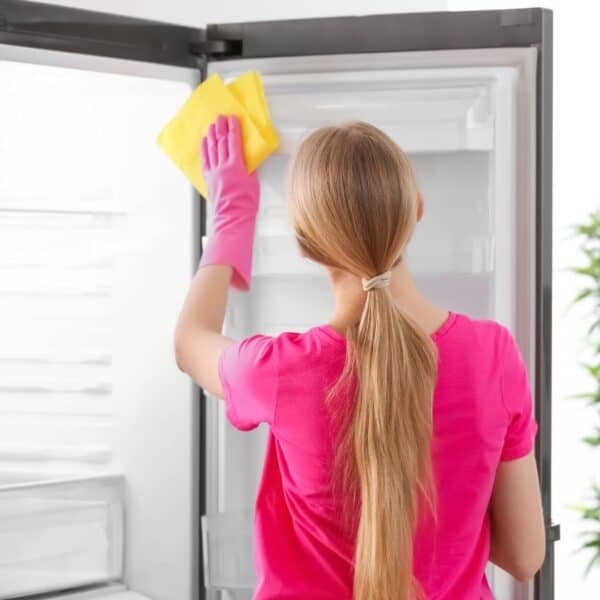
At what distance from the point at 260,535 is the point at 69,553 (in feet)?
1.96

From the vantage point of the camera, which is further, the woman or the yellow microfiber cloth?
the yellow microfiber cloth

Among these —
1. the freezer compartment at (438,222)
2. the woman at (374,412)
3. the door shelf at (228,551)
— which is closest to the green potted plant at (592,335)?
the freezer compartment at (438,222)

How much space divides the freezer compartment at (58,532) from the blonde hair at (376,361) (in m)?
0.70

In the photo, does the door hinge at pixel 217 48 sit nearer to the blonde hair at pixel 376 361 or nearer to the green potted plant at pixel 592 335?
the blonde hair at pixel 376 361

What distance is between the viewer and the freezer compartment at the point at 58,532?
69.7 inches

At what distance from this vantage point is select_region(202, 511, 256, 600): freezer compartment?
5.67 ft

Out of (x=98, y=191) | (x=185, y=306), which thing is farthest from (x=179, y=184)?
(x=185, y=306)

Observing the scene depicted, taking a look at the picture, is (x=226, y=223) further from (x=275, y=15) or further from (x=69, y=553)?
(x=275, y=15)

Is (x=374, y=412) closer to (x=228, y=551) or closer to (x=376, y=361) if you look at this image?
(x=376, y=361)

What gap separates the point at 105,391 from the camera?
1.87m

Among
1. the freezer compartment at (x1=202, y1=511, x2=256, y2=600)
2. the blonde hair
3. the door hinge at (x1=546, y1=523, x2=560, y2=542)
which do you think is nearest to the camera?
the blonde hair

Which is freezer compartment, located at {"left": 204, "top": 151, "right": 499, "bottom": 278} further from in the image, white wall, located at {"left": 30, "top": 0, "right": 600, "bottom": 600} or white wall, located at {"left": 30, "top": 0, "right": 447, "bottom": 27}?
white wall, located at {"left": 30, "top": 0, "right": 600, "bottom": 600}

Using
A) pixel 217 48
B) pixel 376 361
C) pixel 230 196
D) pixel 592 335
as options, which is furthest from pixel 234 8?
pixel 592 335

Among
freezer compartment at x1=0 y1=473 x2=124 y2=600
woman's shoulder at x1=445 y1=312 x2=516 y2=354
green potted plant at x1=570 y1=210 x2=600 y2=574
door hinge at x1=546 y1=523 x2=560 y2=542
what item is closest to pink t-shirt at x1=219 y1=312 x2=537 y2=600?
woman's shoulder at x1=445 y1=312 x2=516 y2=354
